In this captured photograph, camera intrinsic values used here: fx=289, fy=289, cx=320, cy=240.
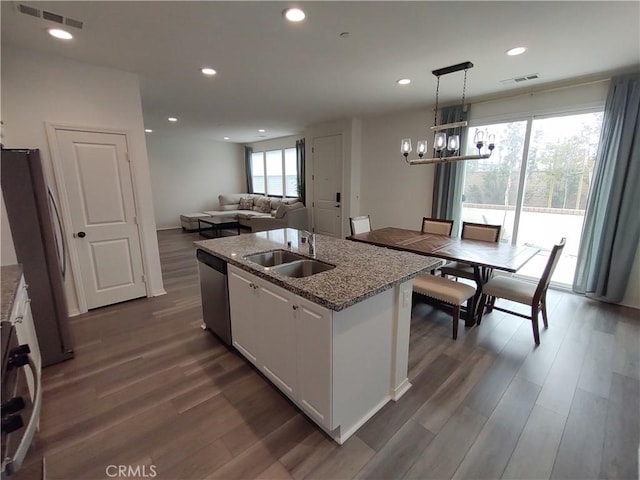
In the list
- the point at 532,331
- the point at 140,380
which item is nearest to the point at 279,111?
the point at 140,380

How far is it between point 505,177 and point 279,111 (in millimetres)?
3746

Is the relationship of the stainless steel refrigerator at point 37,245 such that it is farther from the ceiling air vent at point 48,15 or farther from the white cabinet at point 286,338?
the white cabinet at point 286,338

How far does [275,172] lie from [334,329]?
7.88m

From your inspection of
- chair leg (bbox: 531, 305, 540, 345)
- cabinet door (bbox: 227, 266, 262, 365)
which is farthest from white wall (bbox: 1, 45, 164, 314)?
chair leg (bbox: 531, 305, 540, 345)

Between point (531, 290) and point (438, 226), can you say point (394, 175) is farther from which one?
point (531, 290)

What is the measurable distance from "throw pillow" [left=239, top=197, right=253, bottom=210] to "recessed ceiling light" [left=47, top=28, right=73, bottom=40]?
617 cm

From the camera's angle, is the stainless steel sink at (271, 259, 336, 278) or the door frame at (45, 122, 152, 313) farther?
the door frame at (45, 122, 152, 313)

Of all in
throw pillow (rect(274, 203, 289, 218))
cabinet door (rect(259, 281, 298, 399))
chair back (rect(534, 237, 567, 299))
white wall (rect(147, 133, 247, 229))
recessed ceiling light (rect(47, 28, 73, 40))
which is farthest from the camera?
white wall (rect(147, 133, 247, 229))

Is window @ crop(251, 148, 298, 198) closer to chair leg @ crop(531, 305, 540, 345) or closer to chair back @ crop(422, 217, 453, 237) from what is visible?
chair back @ crop(422, 217, 453, 237)

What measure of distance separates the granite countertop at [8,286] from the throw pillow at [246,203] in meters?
6.62

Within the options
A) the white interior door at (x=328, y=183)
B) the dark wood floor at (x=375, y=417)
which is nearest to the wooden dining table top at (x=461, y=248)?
the dark wood floor at (x=375, y=417)

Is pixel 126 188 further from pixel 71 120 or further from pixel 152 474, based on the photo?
pixel 152 474

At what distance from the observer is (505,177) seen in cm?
422

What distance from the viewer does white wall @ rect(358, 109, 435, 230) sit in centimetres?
502
